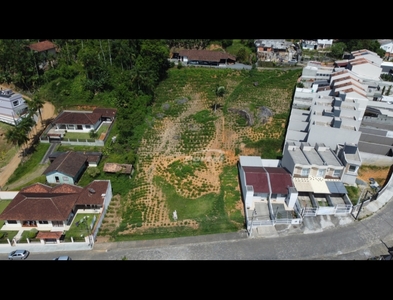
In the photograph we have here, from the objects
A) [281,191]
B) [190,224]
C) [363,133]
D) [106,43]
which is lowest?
[190,224]

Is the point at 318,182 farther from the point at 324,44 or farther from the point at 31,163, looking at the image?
the point at 324,44

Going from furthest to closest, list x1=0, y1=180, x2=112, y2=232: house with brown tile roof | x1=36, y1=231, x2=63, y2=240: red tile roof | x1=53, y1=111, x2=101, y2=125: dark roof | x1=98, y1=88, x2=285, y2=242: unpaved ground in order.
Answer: x1=53, y1=111, x2=101, y2=125: dark roof → x1=98, y1=88, x2=285, y2=242: unpaved ground → x1=0, y1=180, x2=112, y2=232: house with brown tile roof → x1=36, y1=231, x2=63, y2=240: red tile roof

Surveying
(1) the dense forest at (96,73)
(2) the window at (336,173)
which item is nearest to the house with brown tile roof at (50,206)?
(1) the dense forest at (96,73)

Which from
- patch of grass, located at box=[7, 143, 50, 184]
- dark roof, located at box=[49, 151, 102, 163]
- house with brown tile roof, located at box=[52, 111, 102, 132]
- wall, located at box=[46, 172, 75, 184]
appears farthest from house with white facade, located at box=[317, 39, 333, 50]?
wall, located at box=[46, 172, 75, 184]

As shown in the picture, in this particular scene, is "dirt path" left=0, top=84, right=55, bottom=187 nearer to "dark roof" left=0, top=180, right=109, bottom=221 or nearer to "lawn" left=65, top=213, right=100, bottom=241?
"dark roof" left=0, top=180, right=109, bottom=221

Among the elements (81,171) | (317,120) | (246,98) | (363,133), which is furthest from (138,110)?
(363,133)

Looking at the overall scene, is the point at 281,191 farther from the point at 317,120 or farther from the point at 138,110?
the point at 138,110

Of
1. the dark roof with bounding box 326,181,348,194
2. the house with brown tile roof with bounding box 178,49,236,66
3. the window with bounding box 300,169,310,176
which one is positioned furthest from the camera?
the house with brown tile roof with bounding box 178,49,236,66

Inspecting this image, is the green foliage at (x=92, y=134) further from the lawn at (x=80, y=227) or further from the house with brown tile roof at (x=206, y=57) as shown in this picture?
the house with brown tile roof at (x=206, y=57)

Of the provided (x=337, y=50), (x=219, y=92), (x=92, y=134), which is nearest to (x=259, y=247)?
(x=92, y=134)
